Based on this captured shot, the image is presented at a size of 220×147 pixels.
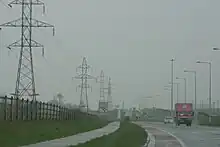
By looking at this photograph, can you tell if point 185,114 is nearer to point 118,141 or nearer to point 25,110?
point 25,110

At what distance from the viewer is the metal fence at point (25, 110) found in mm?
33891

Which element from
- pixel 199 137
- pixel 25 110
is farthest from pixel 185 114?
pixel 25 110

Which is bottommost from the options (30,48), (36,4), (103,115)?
(103,115)

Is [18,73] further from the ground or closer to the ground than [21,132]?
further from the ground

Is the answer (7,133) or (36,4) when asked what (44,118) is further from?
(7,133)

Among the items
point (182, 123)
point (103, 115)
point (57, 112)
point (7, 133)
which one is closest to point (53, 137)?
point (7, 133)

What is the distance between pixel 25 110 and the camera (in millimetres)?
40219

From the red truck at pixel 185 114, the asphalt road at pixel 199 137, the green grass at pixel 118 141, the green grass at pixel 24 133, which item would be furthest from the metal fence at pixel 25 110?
the red truck at pixel 185 114

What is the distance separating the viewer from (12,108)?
1414 inches

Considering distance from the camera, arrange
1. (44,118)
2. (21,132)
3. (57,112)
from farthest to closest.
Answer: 1. (57,112)
2. (44,118)
3. (21,132)

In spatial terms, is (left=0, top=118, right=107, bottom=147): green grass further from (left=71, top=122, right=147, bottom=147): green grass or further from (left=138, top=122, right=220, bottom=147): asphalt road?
(left=138, top=122, right=220, bottom=147): asphalt road

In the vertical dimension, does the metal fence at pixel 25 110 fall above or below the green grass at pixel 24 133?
above

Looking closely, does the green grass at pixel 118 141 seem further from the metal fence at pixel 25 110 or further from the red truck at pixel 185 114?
the red truck at pixel 185 114

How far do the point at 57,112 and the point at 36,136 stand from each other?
21261mm
